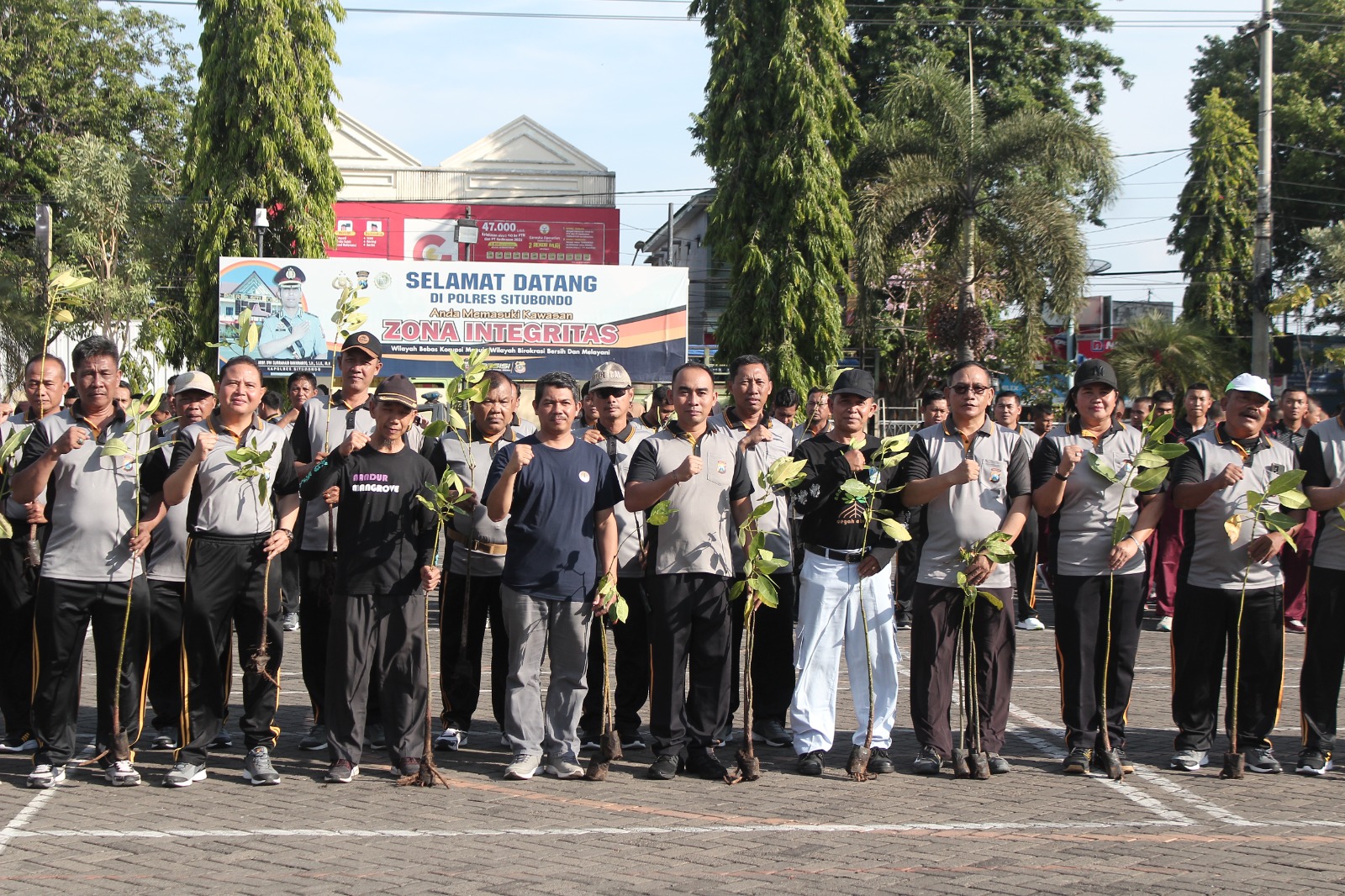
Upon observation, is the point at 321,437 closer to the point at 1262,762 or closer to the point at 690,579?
the point at 690,579

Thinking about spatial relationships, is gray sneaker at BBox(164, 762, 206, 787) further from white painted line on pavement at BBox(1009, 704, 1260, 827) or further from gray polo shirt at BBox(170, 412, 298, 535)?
white painted line on pavement at BBox(1009, 704, 1260, 827)

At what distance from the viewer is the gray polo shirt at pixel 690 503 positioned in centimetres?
731

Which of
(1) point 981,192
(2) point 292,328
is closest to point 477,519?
(2) point 292,328

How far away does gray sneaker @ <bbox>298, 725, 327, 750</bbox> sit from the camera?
7.90 m

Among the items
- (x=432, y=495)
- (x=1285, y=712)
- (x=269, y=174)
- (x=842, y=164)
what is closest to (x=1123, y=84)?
(x=842, y=164)

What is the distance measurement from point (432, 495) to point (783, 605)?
2265 mm

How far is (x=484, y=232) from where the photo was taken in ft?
158

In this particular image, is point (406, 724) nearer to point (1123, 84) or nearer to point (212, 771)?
point (212, 771)

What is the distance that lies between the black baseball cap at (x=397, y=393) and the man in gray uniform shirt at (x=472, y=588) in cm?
59

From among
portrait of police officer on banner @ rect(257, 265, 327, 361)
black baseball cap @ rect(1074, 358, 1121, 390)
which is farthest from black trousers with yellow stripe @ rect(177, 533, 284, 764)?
portrait of police officer on banner @ rect(257, 265, 327, 361)

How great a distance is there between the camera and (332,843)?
599 cm

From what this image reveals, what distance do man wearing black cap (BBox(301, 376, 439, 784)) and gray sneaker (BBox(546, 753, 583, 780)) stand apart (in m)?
0.72


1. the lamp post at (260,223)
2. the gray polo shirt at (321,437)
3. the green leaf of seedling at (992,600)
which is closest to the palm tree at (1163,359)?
the lamp post at (260,223)

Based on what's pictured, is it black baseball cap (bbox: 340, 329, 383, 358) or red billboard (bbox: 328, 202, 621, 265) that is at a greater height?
red billboard (bbox: 328, 202, 621, 265)
